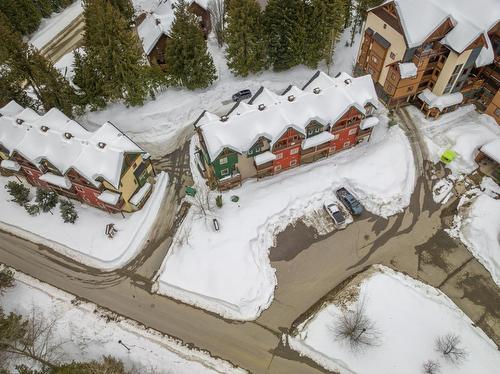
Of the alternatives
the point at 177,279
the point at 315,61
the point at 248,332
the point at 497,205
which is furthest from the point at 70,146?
the point at 497,205

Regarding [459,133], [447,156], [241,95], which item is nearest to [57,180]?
[241,95]

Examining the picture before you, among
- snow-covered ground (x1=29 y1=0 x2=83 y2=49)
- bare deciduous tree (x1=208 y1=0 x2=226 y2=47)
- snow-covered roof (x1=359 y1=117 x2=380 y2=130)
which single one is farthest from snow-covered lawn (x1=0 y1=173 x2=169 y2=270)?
snow-covered ground (x1=29 y1=0 x2=83 y2=49)

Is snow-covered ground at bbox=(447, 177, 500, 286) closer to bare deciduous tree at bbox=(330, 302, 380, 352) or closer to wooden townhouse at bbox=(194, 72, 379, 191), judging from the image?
wooden townhouse at bbox=(194, 72, 379, 191)

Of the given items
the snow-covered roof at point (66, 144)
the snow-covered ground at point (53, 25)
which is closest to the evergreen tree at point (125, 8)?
the snow-covered ground at point (53, 25)

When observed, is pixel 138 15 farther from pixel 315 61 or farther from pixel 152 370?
pixel 152 370

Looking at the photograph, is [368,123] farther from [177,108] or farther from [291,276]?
[177,108]

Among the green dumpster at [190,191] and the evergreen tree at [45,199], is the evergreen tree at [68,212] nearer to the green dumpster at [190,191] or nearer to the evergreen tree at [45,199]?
the evergreen tree at [45,199]
